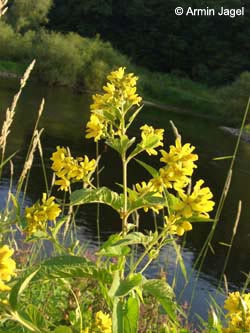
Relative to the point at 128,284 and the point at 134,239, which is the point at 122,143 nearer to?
the point at 134,239

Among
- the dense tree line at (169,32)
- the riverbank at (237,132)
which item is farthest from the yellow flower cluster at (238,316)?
the dense tree line at (169,32)

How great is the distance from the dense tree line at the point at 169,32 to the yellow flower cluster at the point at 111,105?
4235cm

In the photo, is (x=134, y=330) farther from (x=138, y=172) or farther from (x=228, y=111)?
(x=228, y=111)

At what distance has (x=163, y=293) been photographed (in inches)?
40.0

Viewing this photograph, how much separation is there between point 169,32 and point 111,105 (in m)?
49.8

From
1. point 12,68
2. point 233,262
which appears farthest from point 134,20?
point 233,262

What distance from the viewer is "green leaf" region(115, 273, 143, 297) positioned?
88cm

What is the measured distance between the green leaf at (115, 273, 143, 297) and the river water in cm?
141

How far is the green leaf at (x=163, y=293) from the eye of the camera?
977 mm

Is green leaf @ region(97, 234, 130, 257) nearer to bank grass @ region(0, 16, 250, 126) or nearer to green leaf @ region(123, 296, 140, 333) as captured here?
green leaf @ region(123, 296, 140, 333)

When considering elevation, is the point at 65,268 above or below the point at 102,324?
above

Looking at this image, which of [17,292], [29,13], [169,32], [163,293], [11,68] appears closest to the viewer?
[17,292]

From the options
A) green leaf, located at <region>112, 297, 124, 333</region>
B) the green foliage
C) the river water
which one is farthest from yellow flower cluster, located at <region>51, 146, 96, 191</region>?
the green foliage

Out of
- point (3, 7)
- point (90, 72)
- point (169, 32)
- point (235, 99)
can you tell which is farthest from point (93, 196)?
point (169, 32)
